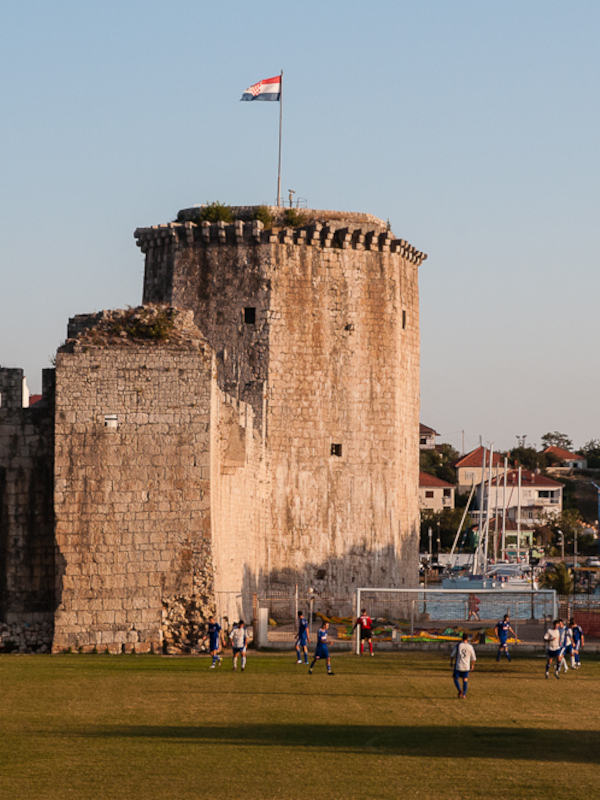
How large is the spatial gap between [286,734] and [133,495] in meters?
13.6

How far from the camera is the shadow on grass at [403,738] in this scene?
56.7ft

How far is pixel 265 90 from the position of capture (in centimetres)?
4616

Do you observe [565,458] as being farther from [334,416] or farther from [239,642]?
[239,642]

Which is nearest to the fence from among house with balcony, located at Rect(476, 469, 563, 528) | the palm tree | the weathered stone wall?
the weathered stone wall

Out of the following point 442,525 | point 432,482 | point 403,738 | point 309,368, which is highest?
point 432,482

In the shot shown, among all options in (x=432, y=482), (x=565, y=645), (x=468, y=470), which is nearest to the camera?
(x=565, y=645)

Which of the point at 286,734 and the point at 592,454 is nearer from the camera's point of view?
the point at 286,734

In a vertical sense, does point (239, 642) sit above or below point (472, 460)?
below

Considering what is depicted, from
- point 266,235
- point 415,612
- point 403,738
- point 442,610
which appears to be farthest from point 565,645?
point 266,235

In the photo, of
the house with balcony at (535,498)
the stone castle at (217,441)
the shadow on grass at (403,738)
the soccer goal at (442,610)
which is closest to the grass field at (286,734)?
the shadow on grass at (403,738)

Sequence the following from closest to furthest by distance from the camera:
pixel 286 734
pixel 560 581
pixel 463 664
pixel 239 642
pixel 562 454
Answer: pixel 286 734 < pixel 463 664 < pixel 239 642 < pixel 560 581 < pixel 562 454

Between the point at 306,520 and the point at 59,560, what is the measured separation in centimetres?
1355

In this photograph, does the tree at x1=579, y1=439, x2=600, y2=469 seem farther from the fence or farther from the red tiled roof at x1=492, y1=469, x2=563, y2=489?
the fence

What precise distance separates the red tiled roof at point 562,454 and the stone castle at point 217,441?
427 feet
